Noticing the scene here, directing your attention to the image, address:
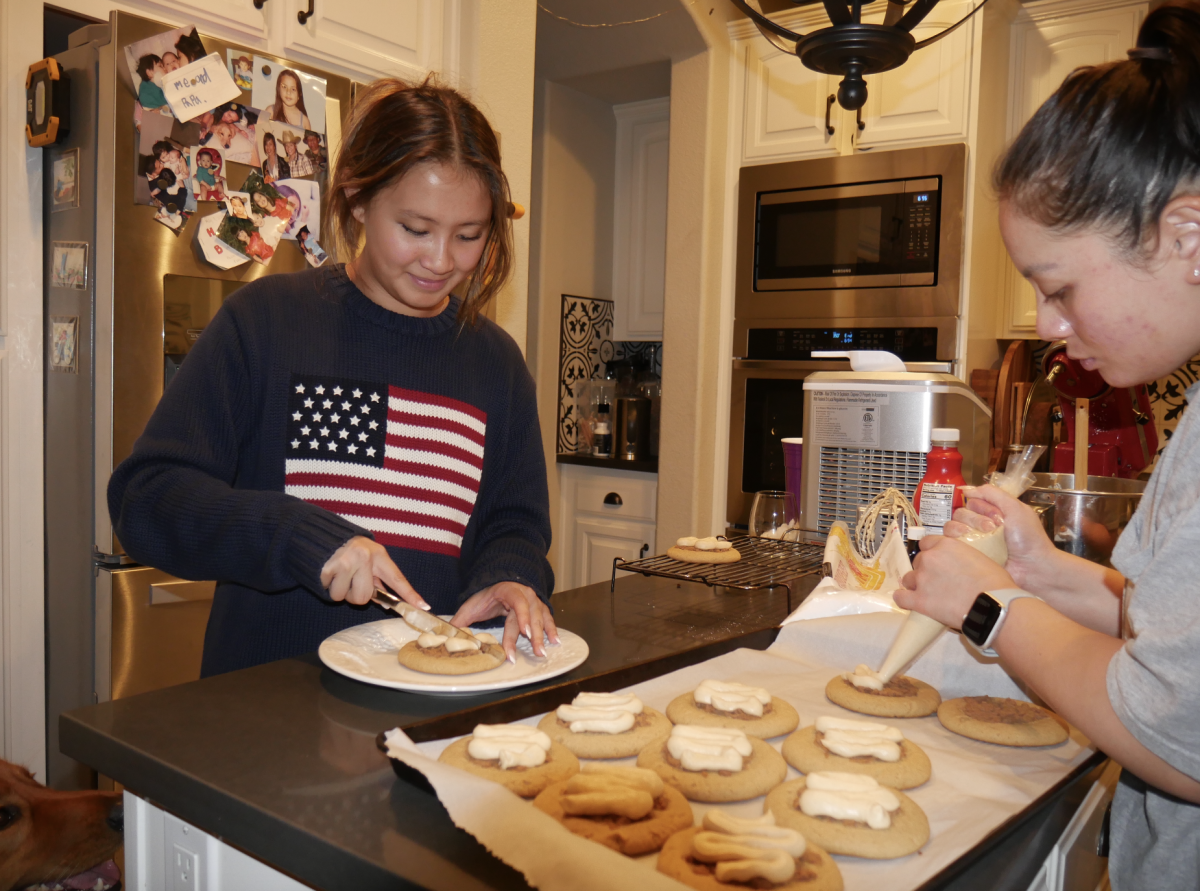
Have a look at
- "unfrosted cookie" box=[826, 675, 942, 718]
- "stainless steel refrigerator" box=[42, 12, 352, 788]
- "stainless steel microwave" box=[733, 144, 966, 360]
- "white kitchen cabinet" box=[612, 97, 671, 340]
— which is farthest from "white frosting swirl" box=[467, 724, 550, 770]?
"white kitchen cabinet" box=[612, 97, 671, 340]

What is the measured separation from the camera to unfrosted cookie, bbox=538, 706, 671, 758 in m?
0.91

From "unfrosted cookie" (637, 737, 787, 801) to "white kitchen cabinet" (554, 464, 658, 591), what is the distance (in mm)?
2668

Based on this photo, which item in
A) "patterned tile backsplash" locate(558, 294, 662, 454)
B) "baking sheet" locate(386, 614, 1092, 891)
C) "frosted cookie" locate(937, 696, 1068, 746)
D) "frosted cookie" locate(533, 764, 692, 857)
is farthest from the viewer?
"patterned tile backsplash" locate(558, 294, 662, 454)

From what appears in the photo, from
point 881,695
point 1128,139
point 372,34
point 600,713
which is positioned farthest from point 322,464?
point 372,34

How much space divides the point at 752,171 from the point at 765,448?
1.01m

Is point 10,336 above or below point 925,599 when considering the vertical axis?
above

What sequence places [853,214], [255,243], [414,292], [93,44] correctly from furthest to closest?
1. [853,214]
2. [255,243]
3. [93,44]
4. [414,292]

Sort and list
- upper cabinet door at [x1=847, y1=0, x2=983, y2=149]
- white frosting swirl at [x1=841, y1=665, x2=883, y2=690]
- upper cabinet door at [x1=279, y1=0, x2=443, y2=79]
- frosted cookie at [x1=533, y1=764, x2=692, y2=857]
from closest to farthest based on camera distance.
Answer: frosted cookie at [x1=533, y1=764, x2=692, y2=857] < white frosting swirl at [x1=841, y1=665, x2=883, y2=690] < upper cabinet door at [x1=279, y1=0, x2=443, y2=79] < upper cabinet door at [x1=847, y1=0, x2=983, y2=149]

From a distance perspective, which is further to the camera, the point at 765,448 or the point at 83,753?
the point at 765,448

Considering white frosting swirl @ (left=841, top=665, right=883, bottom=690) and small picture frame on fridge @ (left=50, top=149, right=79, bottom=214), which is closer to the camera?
white frosting swirl @ (left=841, top=665, right=883, bottom=690)

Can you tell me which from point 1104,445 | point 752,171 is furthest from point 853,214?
point 1104,445

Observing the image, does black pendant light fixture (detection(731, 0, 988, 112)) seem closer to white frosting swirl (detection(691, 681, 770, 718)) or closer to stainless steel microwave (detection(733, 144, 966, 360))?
white frosting swirl (detection(691, 681, 770, 718))

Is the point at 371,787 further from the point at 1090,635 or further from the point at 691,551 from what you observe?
the point at 691,551

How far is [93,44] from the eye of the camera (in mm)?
1814
